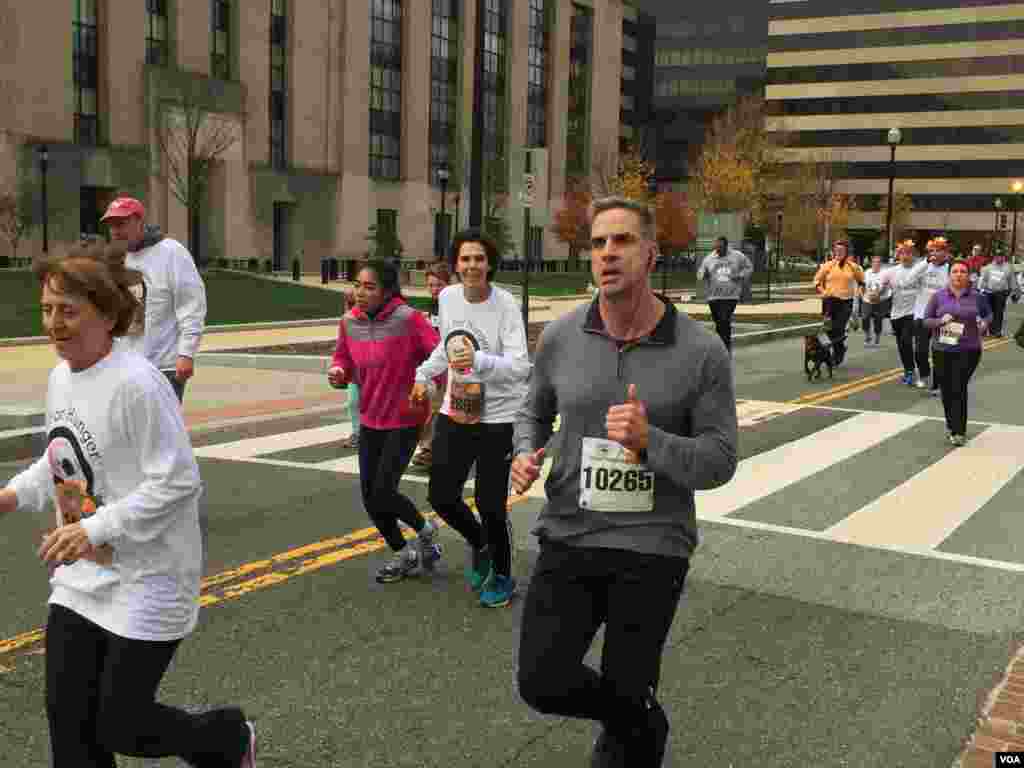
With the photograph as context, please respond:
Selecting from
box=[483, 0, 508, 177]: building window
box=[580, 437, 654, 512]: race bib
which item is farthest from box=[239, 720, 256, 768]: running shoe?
box=[483, 0, 508, 177]: building window

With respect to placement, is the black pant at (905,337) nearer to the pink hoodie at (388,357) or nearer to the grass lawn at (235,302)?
the pink hoodie at (388,357)

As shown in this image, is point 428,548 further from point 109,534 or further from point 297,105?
point 297,105

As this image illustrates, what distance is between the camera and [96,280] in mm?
3145

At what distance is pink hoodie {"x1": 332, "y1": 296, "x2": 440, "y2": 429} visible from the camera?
6.20m

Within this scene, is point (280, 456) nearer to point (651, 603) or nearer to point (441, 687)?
point (441, 687)

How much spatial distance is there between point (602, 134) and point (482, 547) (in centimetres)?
8046

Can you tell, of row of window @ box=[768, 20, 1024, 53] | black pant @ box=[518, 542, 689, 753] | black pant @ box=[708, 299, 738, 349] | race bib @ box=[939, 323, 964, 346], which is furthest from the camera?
row of window @ box=[768, 20, 1024, 53]

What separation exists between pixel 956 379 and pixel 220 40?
163ft

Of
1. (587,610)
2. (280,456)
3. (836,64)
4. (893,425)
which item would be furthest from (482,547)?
(836,64)

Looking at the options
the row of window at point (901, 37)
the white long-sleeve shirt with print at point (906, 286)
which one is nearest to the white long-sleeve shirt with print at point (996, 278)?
the white long-sleeve shirt with print at point (906, 286)

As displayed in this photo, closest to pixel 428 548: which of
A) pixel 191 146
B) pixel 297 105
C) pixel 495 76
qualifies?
pixel 191 146

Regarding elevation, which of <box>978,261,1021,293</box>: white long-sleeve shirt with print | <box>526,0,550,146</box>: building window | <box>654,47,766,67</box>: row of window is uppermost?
<box>654,47,766,67</box>: row of window

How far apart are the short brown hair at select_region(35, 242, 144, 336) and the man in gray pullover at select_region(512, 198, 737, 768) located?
4.11 feet

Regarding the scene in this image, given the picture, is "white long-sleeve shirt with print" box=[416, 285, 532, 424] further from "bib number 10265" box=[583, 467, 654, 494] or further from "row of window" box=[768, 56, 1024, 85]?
"row of window" box=[768, 56, 1024, 85]
